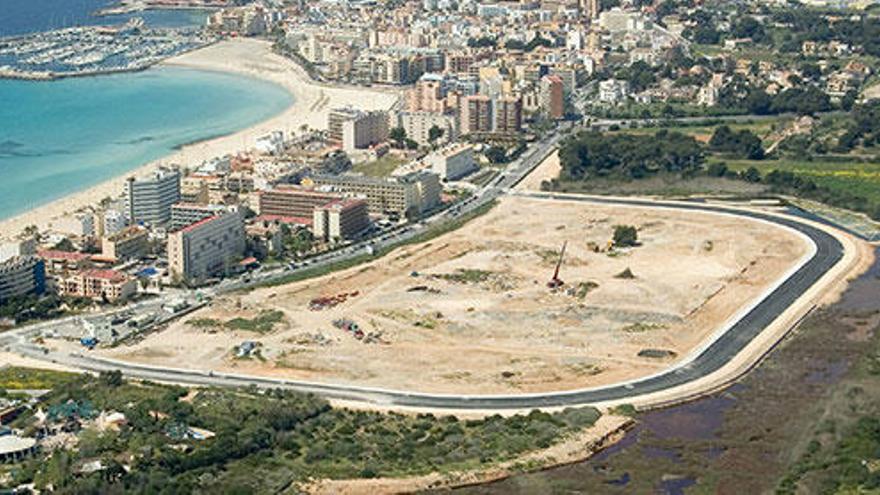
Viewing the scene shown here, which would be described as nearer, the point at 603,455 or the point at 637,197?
the point at 603,455

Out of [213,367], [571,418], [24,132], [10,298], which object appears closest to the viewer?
[571,418]

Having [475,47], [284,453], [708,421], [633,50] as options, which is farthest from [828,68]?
[284,453]

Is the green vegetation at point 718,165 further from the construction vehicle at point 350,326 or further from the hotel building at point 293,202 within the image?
the construction vehicle at point 350,326

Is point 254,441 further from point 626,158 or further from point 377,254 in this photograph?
point 626,158

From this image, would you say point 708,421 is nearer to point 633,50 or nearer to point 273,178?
A: point 273,178

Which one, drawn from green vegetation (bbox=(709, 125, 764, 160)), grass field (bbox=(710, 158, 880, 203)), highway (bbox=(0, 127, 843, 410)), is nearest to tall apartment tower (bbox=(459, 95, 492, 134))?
green vegetation (bbox=(709, 125, 764, 160))

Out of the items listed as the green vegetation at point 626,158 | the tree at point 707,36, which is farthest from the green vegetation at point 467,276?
the tree at point 707,36

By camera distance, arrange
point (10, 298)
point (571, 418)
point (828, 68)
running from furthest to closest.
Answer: point (828, 68) → point (10, 298) → point (571, 418)
